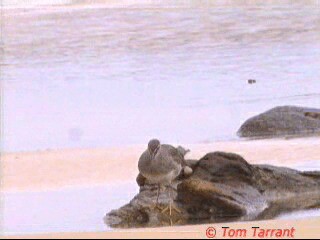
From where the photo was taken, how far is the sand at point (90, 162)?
22.3 ft

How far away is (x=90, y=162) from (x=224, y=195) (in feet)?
3.26

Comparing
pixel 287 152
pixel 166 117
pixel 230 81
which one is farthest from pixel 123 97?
pixel 287 152

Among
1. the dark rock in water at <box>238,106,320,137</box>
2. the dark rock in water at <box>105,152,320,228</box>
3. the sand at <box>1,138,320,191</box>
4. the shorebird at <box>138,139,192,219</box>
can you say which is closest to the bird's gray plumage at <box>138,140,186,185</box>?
the shorebird at <box>138,139,192,219</box>

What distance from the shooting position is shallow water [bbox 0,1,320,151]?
6.83m

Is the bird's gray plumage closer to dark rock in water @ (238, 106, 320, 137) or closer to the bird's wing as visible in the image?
the bird's wing

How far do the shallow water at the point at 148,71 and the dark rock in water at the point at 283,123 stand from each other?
62 mm

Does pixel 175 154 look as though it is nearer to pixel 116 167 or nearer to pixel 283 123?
pixel 116 167

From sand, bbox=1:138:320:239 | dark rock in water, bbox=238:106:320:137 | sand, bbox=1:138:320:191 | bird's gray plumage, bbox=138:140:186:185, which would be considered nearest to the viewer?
bird's gray plumage, bbox=138:140:186:185

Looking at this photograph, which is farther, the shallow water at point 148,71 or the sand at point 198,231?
the shallow water at point 148,71

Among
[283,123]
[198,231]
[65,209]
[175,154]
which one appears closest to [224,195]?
[198,231]

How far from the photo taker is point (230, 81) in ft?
23.2

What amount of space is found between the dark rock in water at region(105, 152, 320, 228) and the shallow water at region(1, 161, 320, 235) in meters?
0.08

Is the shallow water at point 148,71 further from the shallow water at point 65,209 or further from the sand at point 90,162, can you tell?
the shallow water at point 65,209

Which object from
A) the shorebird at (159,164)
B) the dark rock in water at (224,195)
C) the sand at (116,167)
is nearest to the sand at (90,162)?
the sand at (116,167)
